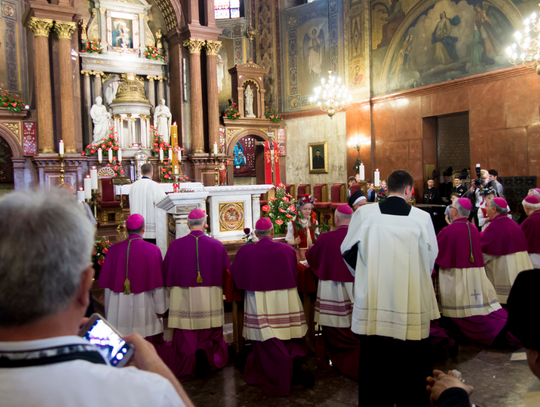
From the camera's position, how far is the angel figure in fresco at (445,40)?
12820mm

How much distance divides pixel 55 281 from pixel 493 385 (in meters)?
Answer: 4.15

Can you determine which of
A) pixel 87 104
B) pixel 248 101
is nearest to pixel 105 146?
pixel 87 104

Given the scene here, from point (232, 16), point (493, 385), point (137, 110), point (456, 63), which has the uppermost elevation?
point (232, 16)

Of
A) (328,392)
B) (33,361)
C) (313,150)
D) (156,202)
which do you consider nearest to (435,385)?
(33,361)

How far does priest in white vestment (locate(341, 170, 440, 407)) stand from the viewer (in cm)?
328

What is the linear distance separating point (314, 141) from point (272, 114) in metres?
2.12

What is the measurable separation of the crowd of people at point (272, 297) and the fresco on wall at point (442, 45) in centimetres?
759

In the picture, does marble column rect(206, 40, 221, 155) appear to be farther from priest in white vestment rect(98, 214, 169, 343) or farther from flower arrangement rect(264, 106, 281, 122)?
priest in white vestment rect(98, 214, 169, 343)

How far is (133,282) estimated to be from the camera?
4453 millimetres

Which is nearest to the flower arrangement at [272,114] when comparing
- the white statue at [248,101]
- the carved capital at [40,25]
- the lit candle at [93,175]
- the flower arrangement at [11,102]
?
the white statue at [248,101]

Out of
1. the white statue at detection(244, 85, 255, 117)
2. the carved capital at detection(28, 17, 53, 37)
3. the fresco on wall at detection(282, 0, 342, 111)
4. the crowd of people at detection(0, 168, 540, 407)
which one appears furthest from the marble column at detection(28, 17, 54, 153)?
the crowd of people at detection(0, 168, 540, 407)

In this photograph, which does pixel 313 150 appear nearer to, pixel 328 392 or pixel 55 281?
pixel 328 392

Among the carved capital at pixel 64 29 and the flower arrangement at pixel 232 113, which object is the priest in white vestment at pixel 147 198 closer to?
the carved capital at pixel 64 29

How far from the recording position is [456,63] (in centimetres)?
1277
